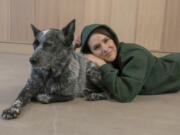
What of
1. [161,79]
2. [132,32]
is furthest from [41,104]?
[132,32]

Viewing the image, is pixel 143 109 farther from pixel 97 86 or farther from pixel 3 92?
pixel 3 92

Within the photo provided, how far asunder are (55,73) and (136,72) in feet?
2.18

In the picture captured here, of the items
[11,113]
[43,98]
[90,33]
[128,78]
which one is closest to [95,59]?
[90,33]

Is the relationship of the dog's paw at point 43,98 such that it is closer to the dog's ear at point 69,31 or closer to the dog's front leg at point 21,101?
the dog's front leg at point 21,101

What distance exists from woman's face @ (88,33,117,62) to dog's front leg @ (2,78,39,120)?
64 cm

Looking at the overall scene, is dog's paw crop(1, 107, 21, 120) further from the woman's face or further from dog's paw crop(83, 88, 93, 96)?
the woman's face

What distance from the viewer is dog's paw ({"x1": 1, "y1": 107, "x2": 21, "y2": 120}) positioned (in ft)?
5.07

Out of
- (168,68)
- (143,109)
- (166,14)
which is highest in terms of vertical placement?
(166,14)

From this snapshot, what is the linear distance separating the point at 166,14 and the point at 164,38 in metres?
0.38

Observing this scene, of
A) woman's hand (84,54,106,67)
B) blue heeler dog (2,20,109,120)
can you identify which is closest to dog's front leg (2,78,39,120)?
Answer: blue heeler dog (2,20,109,120)

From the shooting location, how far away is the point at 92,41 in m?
2.24

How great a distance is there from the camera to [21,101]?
1.76 metres

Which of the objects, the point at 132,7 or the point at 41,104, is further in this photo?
the point at 132,7

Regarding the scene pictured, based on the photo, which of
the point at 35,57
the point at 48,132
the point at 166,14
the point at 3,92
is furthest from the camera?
the point at 166,14
